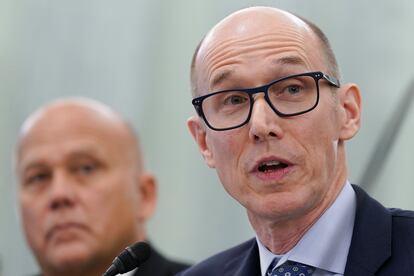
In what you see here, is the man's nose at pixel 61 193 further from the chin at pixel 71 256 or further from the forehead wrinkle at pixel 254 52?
the forehead wrinkle at pixel 254 52

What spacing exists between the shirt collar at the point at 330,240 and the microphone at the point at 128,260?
27 cm

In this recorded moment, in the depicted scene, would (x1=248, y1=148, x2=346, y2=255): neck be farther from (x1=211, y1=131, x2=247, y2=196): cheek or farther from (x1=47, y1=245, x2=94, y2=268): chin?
(x1=47, y1=245, x2=94, y2=268): chin

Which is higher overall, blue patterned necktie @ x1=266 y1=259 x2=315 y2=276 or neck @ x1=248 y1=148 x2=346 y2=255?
neck @ x1=248 y1=148 x2=346 y2=255

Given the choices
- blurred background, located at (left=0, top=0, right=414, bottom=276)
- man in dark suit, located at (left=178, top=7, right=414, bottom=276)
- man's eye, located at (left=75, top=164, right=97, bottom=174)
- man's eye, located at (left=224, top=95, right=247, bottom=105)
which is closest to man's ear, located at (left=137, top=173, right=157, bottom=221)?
man's eye, located at (left=75, top=164, right=97, bottom=174)

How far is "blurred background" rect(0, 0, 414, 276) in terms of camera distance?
2559 millimetres

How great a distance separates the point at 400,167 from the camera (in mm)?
2500

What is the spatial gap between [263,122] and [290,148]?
67 millimetres

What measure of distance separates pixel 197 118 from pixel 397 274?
1.74ft

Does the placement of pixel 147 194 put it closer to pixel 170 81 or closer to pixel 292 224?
pixel 170 81

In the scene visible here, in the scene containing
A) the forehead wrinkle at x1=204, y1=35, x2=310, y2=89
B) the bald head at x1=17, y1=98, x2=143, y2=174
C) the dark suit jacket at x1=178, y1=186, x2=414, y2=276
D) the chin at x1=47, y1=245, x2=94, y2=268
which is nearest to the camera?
the dark suit jacket at x1=178, y1=186, x2=414, y2=276

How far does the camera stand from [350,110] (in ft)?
5.23

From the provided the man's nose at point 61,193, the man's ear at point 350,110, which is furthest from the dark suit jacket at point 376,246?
the man's nose at point 61,193

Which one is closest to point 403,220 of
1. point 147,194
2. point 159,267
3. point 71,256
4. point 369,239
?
point 369,239

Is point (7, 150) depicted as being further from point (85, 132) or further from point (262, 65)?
point (262, 65)
